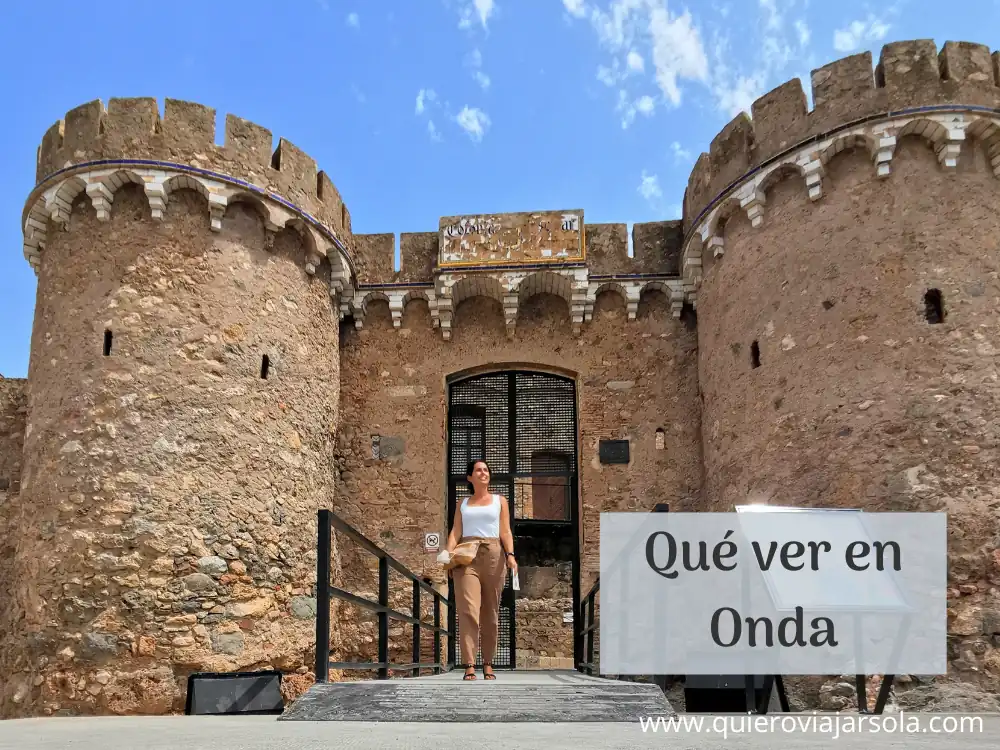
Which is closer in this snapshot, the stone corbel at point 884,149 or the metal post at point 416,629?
the metal post at point 416,629

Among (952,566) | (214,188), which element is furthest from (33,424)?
(952,566)

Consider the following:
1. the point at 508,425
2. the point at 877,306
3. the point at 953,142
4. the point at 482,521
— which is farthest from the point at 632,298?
the point at 482,521

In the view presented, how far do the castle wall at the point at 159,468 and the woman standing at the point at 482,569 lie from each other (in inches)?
146

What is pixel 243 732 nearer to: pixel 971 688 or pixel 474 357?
pixel 971 688

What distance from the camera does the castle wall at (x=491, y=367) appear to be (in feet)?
36.5

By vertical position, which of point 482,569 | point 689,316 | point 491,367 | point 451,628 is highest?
point 689,316

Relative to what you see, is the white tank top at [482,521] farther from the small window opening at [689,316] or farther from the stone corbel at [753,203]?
the small window opening at [689,316]

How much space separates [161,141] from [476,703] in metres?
7.25

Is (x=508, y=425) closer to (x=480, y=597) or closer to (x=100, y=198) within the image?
(x=100, y=198)

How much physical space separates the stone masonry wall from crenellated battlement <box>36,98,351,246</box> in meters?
5.35

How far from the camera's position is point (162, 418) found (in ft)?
30.3

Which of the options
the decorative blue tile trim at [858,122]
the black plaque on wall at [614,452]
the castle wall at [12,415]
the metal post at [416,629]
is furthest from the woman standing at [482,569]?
the castle wall at [12,415]

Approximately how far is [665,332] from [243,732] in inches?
331

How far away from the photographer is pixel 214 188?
32.6 ft
